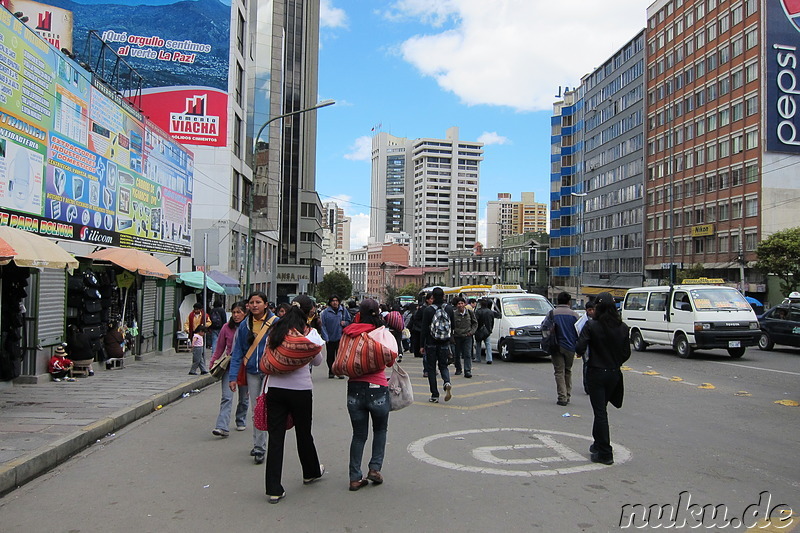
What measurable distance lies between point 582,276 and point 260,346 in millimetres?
83017

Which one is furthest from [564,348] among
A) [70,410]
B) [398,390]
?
[70,410]

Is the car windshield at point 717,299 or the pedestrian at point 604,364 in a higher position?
the car windshield at point 717,299

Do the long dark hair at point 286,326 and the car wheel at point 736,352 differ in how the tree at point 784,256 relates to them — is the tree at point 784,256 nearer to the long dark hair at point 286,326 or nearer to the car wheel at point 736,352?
the car wheel at point 736,352

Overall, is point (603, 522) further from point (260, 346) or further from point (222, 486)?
point (260, 346)

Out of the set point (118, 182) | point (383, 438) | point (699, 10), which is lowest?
point (383, 438)

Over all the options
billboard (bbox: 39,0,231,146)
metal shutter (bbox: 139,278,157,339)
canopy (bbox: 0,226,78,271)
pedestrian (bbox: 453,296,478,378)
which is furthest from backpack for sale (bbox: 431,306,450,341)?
billboard (bbox: 39,0,231,146)

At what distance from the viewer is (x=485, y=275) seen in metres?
122

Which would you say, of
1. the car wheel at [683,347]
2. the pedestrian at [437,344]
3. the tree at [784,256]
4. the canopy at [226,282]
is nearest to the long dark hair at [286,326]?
the pedestrian at [437,344]

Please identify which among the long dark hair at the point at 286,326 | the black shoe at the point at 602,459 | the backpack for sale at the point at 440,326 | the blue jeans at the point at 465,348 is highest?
the long dark hair at the point at 286,326

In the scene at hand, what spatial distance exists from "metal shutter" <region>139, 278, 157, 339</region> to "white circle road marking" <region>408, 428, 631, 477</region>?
12248 mm

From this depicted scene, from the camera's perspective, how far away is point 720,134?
2184 inches

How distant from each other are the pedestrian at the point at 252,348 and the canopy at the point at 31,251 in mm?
4243

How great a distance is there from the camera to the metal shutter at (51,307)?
1209cm

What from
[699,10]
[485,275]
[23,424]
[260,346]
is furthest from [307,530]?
[485,275]
